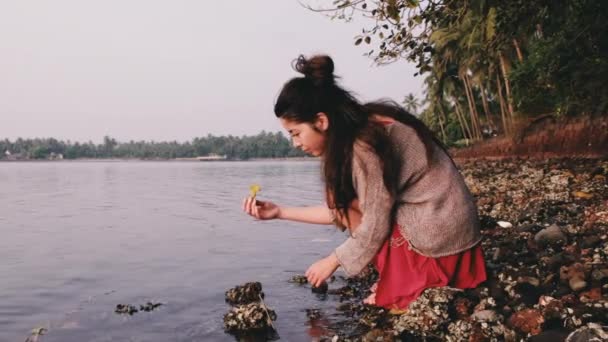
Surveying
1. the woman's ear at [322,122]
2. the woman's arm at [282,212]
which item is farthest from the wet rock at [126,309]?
the woman's ear at [322,122]

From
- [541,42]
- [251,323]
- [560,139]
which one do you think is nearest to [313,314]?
[251,323]

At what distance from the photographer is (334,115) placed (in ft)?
10.3

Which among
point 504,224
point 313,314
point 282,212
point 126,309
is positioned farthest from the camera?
point 504,224

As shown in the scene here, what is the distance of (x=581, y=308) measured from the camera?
331 centimetres

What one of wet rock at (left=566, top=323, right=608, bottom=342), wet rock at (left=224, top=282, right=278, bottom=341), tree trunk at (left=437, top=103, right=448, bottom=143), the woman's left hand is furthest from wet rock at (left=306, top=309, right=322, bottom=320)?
tree trunk at (left=437, top=103, right=448, bottom=143)

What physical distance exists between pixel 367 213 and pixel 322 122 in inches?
22.3

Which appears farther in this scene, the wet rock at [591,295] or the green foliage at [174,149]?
the green foliage at [174,149]

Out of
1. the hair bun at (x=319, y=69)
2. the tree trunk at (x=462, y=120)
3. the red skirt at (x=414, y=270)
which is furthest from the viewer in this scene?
the tree trunk at (x=462, y=120)

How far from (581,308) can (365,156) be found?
4.96ft

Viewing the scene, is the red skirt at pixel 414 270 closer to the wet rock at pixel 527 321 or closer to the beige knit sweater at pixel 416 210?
the beige knit sweater at pixel 416 210

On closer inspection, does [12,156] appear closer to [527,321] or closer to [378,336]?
[378,336]

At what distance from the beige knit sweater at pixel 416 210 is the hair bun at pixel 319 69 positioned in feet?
1.49

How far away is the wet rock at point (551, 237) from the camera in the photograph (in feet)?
17.6

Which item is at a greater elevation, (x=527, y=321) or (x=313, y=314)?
(x=527, y=321)
